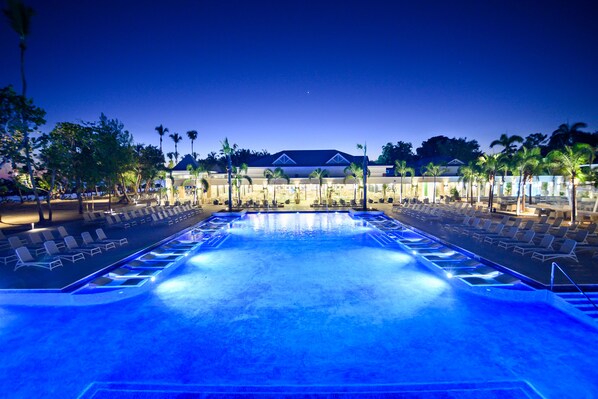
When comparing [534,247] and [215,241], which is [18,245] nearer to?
[215,241]

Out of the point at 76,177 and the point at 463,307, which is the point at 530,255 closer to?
the point at 463,307

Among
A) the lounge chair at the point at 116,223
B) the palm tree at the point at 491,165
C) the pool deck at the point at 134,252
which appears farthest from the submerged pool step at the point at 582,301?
the lounge chair at the point at 116,223

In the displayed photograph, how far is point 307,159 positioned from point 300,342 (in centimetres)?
3043

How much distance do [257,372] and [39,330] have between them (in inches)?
185

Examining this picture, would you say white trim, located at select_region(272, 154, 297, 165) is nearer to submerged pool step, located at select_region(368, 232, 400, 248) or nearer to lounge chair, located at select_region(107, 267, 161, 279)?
submerged pool step, located at select_region(368, 232, 400, 248)

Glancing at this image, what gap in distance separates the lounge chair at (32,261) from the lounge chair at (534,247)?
14550 millimetres

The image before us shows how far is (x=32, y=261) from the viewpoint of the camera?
916cm

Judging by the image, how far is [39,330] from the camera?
6.19 meters

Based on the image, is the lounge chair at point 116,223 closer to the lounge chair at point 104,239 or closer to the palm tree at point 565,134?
the lounge chair at point 104,239

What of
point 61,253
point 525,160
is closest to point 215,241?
point 61,253

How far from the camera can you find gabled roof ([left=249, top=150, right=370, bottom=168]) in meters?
34.0

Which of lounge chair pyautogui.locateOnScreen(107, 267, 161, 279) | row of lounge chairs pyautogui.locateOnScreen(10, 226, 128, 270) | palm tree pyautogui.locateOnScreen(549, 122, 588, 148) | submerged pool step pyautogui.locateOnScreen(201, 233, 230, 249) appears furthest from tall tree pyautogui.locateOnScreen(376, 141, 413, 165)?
lounge chair pyautogui.locateOnScreen(107, 267, 161, 279)

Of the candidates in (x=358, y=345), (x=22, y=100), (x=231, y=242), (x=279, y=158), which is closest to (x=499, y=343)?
(x=358, y=345)

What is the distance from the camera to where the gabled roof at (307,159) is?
3397 centimetres
